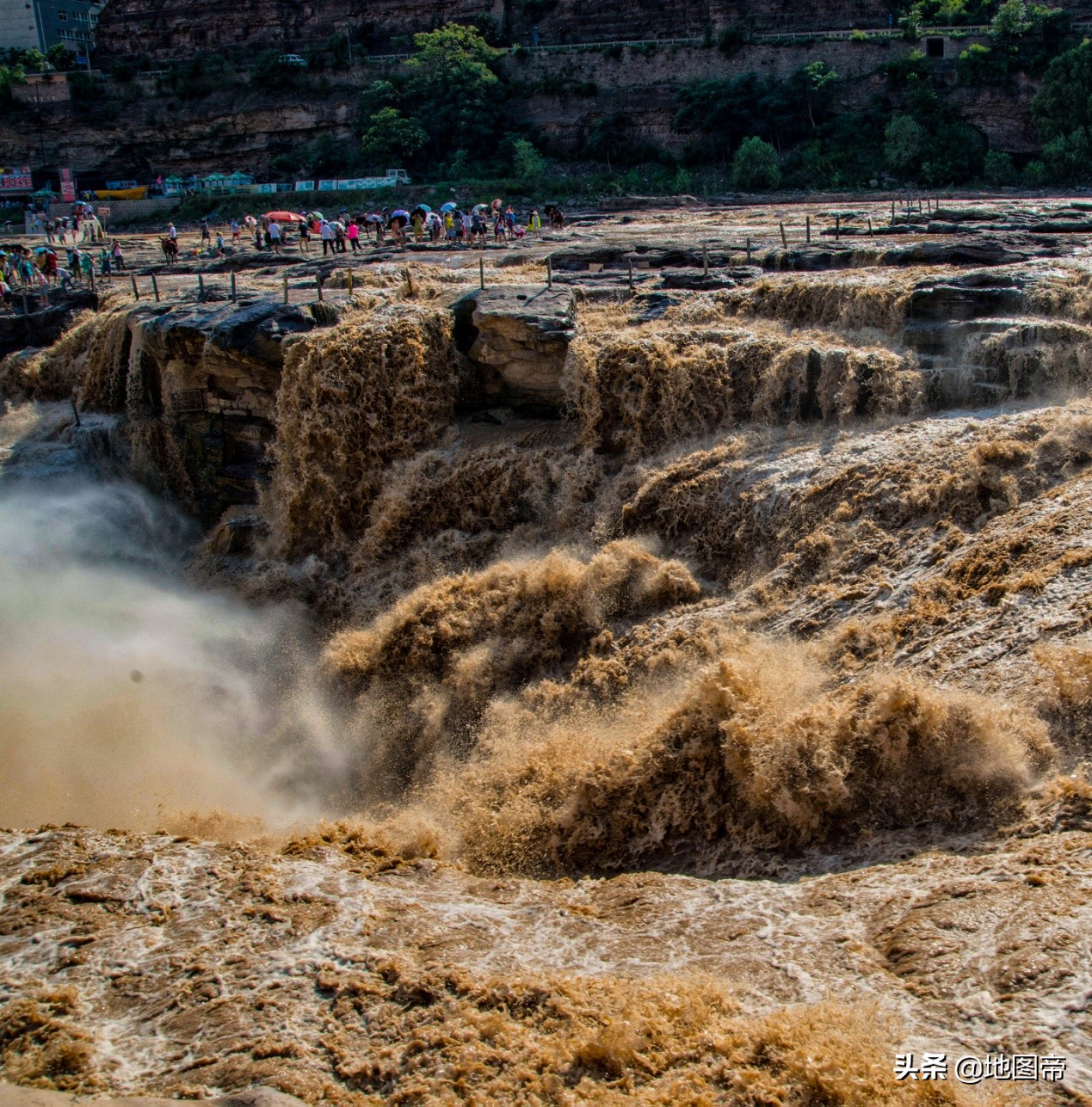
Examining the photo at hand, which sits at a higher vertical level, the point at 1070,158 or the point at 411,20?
the point at 411,20

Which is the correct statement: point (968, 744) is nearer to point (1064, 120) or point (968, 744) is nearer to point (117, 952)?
point (117, 952)

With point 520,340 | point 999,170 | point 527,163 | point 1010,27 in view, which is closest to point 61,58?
point 527,163

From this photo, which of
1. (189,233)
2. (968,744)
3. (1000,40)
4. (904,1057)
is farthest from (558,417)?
(1000,40)

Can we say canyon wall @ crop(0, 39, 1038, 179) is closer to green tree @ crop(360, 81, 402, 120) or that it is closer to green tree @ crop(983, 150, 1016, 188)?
green tree @ crop(360, 81, 402, 120)

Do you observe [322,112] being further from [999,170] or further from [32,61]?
[999,170]

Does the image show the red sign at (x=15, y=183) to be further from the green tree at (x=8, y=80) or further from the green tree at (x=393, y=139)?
the green tree at (x=393, y=139)
